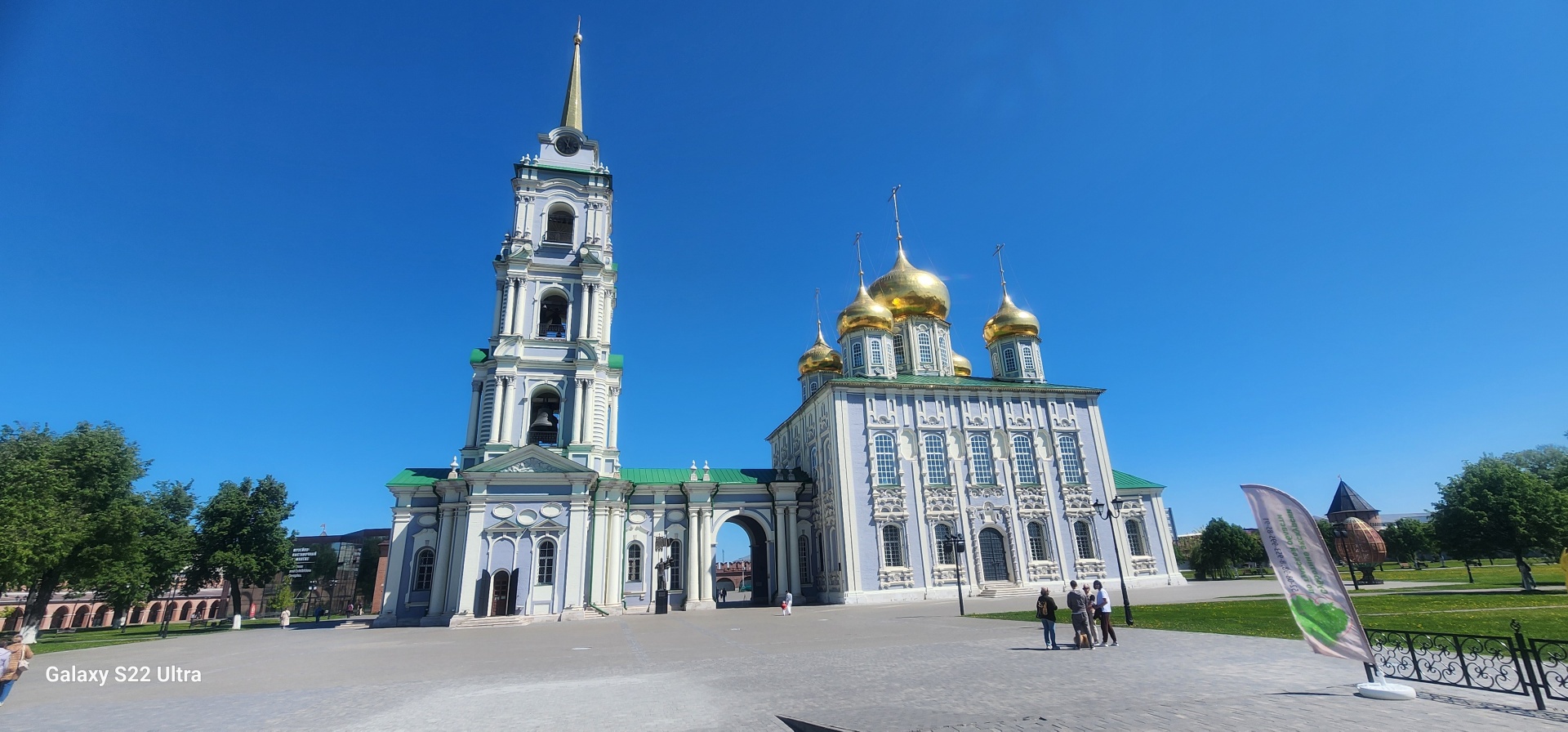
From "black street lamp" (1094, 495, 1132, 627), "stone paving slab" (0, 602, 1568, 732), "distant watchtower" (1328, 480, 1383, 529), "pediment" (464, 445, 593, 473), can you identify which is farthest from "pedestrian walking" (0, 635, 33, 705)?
"distant watchtower" (1328, 480, 1383, 529)

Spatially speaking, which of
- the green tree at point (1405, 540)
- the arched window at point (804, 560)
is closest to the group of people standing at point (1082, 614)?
the arched window at point (804, 560)

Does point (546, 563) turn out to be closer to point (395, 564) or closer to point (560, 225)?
point (395, 564)

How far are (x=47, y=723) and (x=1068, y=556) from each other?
39.0m

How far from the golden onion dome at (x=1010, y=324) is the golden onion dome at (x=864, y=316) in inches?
314

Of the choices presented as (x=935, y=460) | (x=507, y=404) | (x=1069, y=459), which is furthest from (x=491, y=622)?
(x=1069, y=459)

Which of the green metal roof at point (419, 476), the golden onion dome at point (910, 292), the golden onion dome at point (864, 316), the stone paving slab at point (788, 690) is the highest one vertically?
the golden onion dome at point (910, 292)

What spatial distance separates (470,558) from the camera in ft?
95.3

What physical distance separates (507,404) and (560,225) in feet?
39.1

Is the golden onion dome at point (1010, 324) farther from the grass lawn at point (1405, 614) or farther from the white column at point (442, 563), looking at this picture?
the white column at point (442, 563)

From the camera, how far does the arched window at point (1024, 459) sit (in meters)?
38.3

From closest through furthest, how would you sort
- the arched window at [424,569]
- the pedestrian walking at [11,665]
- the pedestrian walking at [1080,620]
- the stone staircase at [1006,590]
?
the pedestrian walking at [11,665] < the pedestrian walking at [1080,620] < the arched window at [424,569] < the stone staircase at [1006,590]

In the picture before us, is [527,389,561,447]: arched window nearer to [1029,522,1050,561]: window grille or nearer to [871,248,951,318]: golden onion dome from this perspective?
[871,248,951,318]: golden onion dome

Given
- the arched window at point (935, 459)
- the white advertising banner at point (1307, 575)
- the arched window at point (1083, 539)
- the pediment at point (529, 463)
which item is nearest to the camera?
the white advertising banner at point (1307, 575)

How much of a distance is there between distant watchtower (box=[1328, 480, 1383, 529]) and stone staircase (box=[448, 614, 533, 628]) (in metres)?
91.1
